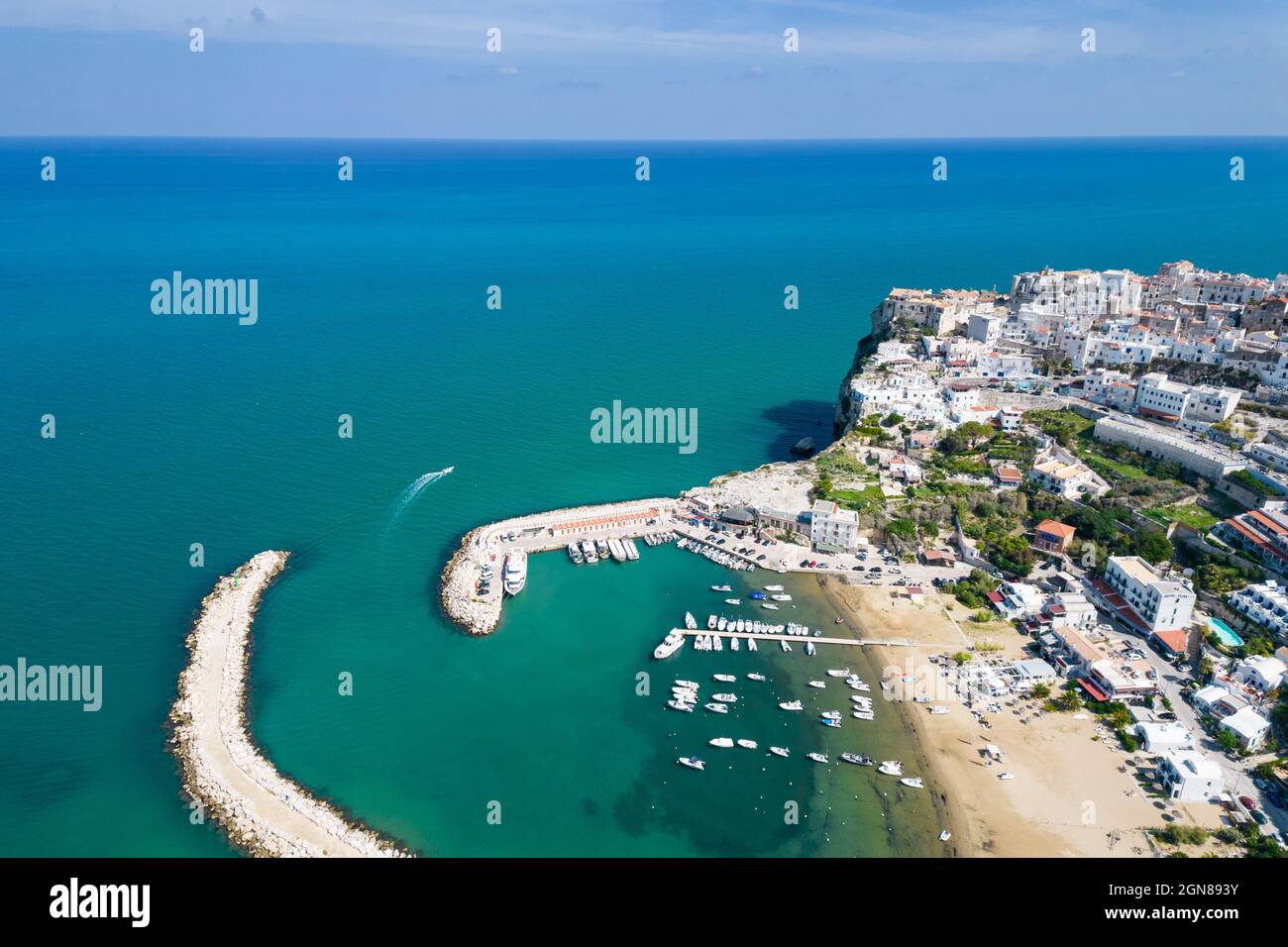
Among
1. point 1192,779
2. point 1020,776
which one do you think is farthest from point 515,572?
point 1192,779

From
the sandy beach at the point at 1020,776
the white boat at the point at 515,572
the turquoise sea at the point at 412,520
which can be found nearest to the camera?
the sandy beach at the point at 1020,776

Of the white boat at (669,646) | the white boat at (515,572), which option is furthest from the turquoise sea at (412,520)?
the white boat at (669,646)

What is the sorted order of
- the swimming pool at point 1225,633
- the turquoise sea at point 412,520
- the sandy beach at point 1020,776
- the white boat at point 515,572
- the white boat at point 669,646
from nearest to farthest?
the sandy beach at point 1020,776, the turquoise sea at point 412,520, the swimming pool at point 1225,633, the white boat at point 669,646, the white boat at point 515,572

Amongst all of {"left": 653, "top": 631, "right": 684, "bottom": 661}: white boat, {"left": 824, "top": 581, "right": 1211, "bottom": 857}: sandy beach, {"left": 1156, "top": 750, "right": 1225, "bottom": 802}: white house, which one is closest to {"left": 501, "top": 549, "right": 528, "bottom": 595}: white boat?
{"left": 653, "top": 631, "right": 684, "bottom": 661}: white boat

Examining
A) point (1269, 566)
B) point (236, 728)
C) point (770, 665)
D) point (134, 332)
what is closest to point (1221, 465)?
point (1269, 566)

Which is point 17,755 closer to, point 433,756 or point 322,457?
point 433,756

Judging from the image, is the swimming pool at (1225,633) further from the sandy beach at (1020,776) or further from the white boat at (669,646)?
the white boat at (669,646)
